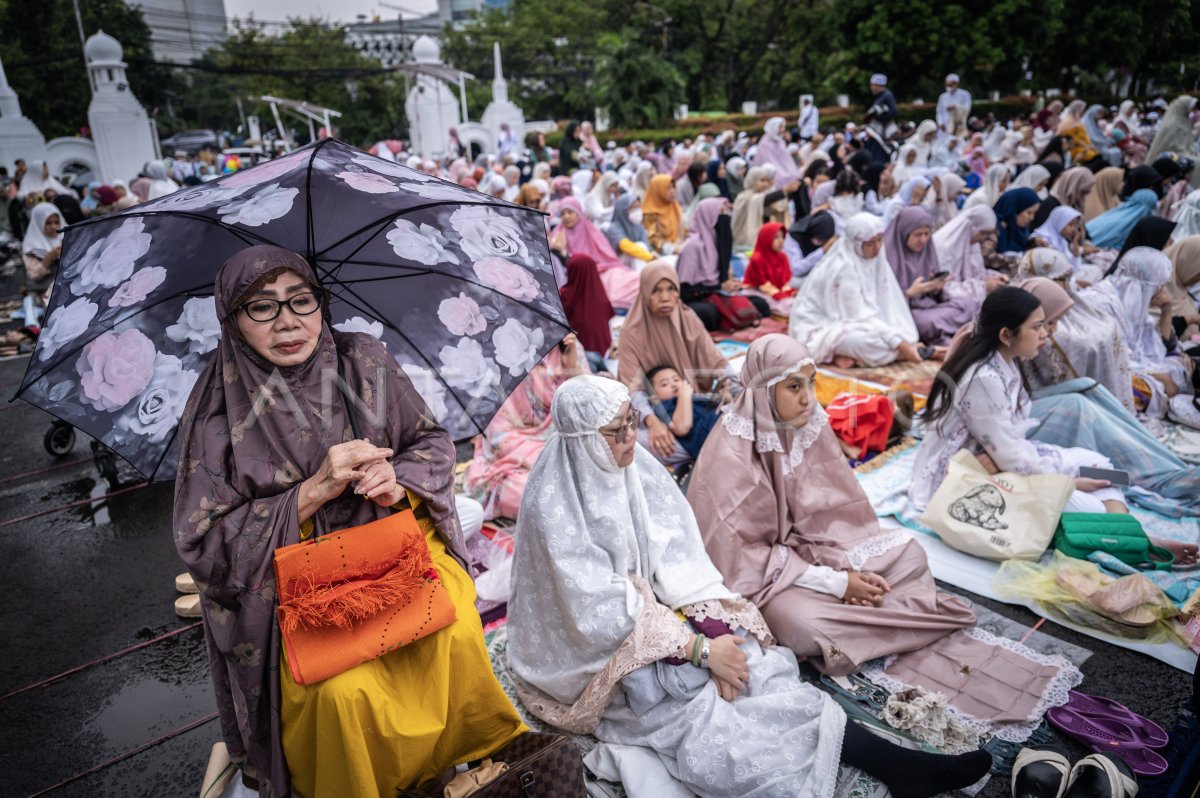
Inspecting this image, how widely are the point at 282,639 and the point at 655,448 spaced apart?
2.56 meters

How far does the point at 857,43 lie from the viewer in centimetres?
2161

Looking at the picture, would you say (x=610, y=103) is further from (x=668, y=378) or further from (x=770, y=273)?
(x=668, y=378)

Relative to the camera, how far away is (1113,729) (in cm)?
232

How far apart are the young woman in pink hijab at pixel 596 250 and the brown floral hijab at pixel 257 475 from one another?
566cm

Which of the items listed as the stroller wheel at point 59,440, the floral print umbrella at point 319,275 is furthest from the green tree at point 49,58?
the floral print umbrella at point 319,275

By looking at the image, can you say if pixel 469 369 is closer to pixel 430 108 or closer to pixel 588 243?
pixel 588 243

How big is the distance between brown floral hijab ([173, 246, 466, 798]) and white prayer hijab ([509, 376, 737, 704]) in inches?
16.9

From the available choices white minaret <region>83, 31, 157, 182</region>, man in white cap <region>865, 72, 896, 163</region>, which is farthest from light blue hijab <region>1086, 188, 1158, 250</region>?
white minaret <region>83, 31, 157, 182</region>

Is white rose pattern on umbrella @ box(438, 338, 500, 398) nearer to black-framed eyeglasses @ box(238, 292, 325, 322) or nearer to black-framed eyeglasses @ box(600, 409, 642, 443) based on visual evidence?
black-framed eyeglasses @ box(600, 409, 642, 443)

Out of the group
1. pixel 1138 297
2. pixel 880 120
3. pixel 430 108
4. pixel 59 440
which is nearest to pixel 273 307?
pixel 59 440

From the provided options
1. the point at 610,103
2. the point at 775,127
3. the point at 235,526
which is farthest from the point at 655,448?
the point at 610,103

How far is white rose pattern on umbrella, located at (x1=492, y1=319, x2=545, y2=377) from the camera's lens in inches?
93.3

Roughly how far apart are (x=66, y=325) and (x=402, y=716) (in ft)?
4.73

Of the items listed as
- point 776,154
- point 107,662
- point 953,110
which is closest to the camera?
point 107,662
